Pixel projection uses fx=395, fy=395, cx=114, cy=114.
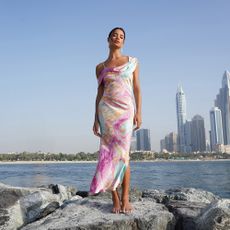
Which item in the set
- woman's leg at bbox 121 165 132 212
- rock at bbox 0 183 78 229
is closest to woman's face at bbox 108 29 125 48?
woman's leg at bbox 121 165 132 212

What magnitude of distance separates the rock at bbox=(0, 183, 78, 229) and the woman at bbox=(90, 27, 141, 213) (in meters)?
1.60

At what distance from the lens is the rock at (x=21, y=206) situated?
22.0ft

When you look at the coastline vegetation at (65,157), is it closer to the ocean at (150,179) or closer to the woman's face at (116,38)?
the ocean at (150,179)

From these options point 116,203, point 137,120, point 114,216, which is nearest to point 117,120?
point 137,120

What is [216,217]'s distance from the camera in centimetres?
526

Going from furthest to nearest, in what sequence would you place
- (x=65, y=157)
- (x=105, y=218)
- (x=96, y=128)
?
(x=65, y=157), (x=96, y=128), (x=105, y=218)

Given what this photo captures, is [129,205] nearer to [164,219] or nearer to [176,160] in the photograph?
[164,219]

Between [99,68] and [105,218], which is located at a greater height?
[99,68]

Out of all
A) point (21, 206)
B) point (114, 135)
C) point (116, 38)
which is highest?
point (116, 38)

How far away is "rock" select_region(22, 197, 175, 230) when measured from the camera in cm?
510

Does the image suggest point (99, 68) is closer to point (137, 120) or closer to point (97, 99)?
point (97, 99)

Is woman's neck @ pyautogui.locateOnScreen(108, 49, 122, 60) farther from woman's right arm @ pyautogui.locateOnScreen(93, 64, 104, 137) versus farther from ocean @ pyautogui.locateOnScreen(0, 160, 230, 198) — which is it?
ocean @ pyautogui.locateOnScreen(0, 160, 230, 198)

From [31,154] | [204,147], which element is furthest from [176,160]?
[31,154]

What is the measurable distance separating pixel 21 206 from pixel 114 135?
2821 mm
